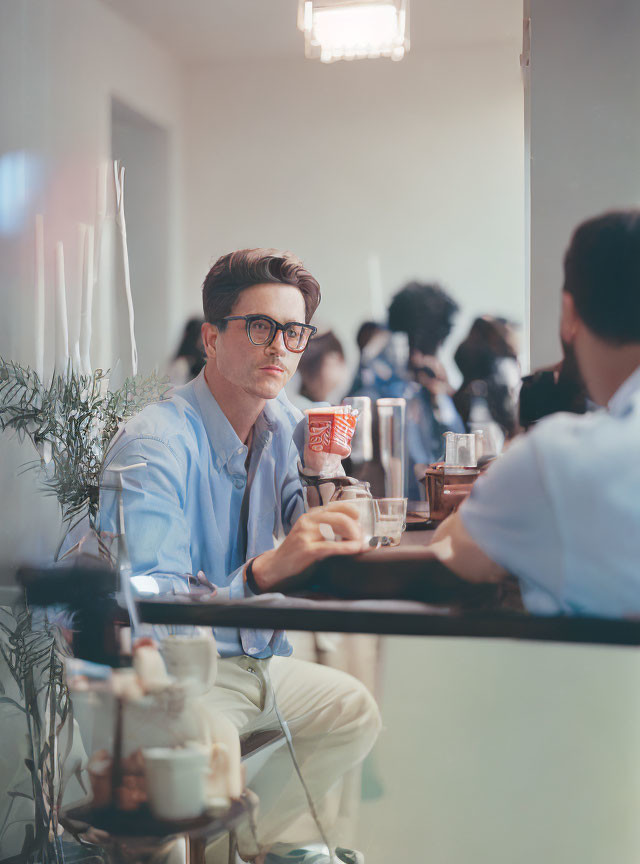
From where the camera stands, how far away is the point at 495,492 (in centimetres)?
144

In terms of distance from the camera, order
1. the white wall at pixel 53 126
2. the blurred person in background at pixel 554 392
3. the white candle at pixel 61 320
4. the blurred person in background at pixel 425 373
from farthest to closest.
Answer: the white candle at pixel 61 320 → the white wall at pixel 53 126 → the blurred person in background at pixel 425 373 → the blurred person in background at pixel 554 392

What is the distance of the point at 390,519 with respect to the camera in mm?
1683

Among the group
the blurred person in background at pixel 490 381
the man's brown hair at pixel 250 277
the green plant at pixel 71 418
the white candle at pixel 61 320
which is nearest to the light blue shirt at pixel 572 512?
the blurred person in background at pixel 490 381

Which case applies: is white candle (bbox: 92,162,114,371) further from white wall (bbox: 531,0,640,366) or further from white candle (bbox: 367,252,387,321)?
white wall (bbox: 531,0,640,366)

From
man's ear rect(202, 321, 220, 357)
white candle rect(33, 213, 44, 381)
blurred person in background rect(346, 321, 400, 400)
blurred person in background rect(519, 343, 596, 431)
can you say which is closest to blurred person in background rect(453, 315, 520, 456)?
blurred person in background rect(519, 343, 596, 431)

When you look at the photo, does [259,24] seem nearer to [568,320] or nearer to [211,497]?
[568,320]

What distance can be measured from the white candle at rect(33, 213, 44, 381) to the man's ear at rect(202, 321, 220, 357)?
18.4 inches

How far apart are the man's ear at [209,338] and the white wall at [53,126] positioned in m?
0.10

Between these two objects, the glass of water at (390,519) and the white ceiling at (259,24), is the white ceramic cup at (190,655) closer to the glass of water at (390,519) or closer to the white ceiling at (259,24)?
the glass of water at (390,519)

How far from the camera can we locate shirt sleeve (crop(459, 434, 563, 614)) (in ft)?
4.62

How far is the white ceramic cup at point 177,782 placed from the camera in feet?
5.47

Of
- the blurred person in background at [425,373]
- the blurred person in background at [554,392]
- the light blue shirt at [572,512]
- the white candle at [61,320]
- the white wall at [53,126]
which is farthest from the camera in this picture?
the white candle at [61,320]

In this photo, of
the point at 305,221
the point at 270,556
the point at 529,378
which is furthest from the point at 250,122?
the point at 270,556

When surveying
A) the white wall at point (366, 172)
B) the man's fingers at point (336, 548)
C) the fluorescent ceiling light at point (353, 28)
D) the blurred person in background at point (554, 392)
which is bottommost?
the man's fingers at point (336, 548)
